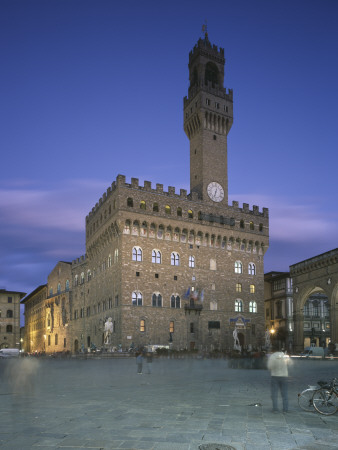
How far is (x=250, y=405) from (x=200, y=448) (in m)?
4.51

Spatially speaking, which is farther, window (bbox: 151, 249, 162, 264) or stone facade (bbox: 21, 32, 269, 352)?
window (bbox: 151, 249, 162, 264)

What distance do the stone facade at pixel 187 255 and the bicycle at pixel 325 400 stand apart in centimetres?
3575

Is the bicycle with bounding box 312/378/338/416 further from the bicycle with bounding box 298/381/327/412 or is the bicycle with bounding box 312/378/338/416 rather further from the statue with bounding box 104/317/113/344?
the statue with bounding box 104/317/113/344

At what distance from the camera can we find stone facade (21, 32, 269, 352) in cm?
4653

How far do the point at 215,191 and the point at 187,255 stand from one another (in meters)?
8.84

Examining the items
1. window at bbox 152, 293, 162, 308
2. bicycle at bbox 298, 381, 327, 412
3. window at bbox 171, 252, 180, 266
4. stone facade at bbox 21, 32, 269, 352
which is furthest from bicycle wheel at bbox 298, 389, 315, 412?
window at bbox 171, 252, 180, 266

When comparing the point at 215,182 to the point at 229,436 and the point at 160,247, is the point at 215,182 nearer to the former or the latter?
the point at 160,247

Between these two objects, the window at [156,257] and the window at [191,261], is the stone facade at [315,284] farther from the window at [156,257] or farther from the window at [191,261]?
the window at [156,257]

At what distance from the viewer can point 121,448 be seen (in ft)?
22.4

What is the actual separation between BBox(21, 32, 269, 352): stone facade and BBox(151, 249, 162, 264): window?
11 cm

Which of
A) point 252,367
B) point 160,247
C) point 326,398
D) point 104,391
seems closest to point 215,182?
point 160,247

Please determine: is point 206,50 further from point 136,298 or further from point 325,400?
point 325,400

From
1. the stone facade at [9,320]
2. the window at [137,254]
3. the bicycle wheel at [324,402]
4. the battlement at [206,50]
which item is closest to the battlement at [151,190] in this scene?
Result: the window at [137,254]

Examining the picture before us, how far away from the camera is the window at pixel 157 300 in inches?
1851
